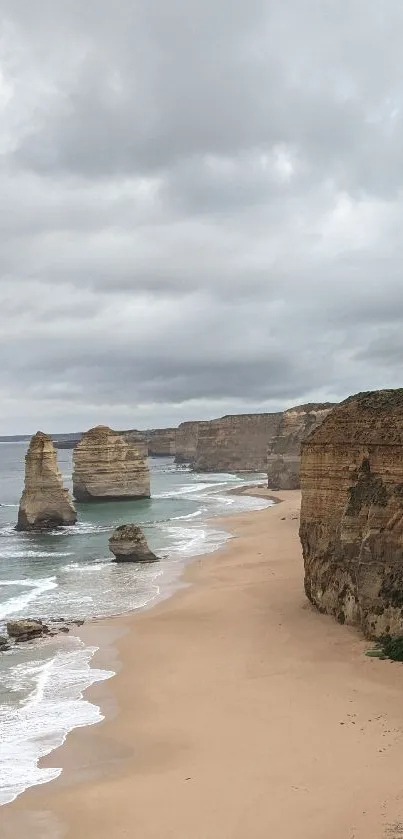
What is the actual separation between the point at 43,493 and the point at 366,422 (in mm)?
35181

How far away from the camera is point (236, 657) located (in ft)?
56.5

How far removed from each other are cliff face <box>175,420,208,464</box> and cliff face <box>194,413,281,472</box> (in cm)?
2374

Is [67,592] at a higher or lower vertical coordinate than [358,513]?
lower

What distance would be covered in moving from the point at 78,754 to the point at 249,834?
14.9 ft

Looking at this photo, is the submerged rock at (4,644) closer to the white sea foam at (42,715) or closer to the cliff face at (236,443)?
the white sea foam at (42,715)

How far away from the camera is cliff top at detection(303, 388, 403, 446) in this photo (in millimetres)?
17125

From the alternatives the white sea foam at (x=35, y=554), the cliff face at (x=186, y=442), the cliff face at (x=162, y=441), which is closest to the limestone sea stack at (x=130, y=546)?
the white sea foam at (x=35, y=554)

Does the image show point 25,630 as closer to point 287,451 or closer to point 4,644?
point 4,644

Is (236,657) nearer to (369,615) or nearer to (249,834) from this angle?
(369,615)

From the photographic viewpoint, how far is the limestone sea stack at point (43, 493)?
48.3 m

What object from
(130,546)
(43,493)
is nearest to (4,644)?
(130,546)

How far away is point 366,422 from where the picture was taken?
1820 centimetres

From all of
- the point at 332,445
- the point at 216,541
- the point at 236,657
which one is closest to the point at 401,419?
the point at 332,445

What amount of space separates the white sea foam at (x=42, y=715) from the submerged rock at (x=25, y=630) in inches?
67.9
